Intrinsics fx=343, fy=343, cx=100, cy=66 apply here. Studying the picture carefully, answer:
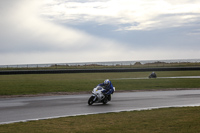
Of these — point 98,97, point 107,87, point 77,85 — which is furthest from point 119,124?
point 77,85

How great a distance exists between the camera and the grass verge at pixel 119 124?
1045cm

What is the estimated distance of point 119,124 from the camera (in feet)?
37.7

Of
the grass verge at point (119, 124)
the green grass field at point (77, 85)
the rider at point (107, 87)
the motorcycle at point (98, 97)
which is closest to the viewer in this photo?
the grass verge at point (119, 124)

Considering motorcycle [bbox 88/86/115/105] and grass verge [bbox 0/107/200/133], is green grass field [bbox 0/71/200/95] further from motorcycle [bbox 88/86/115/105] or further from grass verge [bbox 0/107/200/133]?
grass verge [bbox 0/107/200/133]

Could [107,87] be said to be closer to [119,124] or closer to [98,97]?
[98,97]

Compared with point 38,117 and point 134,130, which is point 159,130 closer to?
point 134,130

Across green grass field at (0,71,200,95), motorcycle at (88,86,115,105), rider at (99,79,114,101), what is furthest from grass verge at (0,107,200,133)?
green grass field at (0,71,200,95)

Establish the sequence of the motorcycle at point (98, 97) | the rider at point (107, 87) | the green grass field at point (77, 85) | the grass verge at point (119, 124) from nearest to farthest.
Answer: the grass verge at point (119, 124) → the motorcycle at point (98, 97) → the rider at point (107, 87) → the green grass field at point (77, 85)

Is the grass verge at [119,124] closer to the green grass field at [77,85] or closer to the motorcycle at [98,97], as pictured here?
the motorcycle at [98,97]

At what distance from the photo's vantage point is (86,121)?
1241 cm

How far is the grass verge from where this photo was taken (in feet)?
34.3

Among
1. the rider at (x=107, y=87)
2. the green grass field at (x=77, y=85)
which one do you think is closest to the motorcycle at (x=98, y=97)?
the rider at (x=107, y=87)

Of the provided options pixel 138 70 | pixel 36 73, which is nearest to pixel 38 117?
pixel 36 73

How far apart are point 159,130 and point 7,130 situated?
15.3 ft
